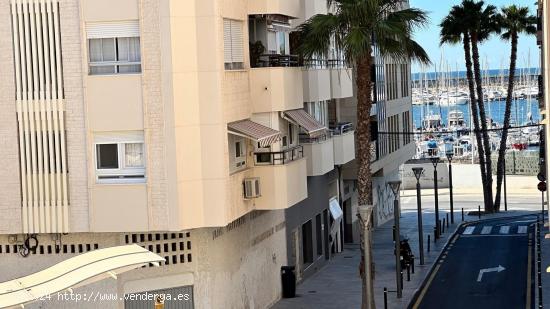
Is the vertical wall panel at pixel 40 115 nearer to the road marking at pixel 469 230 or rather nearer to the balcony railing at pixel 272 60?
the balcony railing at pixel 272 60

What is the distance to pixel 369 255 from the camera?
116ft

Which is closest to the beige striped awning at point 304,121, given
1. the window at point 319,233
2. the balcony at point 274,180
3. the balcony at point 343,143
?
the balcony at point 274,180

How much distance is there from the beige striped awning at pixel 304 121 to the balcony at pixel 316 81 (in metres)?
1.84

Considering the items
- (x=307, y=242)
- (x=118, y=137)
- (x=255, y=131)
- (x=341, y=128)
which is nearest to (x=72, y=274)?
(x=118, y=137)

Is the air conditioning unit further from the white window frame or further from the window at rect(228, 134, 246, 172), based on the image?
the white window frame

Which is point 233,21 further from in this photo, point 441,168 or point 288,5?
point 441,168

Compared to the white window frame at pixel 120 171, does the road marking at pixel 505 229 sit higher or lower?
lower

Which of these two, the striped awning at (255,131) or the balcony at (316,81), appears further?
the balcony at (316,81)

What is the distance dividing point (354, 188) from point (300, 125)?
22.7m

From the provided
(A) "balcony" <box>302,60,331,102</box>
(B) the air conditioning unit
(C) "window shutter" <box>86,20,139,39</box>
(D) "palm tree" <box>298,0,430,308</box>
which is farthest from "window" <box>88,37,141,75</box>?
(A) "balcony" <box>302,60,331,102</box>

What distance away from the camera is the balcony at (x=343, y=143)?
1875 inches

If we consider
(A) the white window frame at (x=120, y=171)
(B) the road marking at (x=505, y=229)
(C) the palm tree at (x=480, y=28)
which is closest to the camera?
(A) the white window frame at (x=120, y=171)

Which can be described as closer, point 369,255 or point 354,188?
point 369,255

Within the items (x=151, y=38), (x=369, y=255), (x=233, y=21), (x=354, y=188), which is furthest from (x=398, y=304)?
(x=354, y=188)
